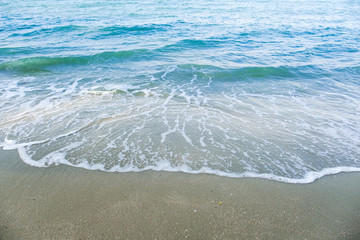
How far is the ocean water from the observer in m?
4.32

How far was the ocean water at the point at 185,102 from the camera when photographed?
4.32 meters

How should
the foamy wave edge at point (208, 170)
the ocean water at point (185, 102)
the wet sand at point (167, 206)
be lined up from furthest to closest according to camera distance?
1. the ocean water at point (185, 102)
2. the foamy wave edge at point (208, 170)
3. the wet sand at point (167, 206)

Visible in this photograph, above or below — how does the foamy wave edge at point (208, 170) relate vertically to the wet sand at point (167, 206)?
below

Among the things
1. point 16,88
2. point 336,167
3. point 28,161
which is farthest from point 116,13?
point 336,167

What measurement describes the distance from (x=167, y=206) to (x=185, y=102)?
164 inches

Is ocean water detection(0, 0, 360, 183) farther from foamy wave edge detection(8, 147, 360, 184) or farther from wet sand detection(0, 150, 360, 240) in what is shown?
wet sand detection(0, 150, 360, 240)

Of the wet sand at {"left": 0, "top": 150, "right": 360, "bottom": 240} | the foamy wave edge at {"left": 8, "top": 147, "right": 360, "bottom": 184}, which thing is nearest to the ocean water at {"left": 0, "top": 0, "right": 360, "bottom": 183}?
the foamy wave edge at {"left": 8, "top": 147, "right": 360, "bottom": 184}

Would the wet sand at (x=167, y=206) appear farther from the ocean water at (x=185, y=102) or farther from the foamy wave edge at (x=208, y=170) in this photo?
the ocean water at (x=185, y=102)

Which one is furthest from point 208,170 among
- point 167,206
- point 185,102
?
point 185,102

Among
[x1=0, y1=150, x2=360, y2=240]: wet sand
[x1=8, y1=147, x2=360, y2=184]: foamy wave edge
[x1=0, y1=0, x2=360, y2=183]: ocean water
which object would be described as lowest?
[x1=0, y1=0, x2=360, y2=183]: ocean water

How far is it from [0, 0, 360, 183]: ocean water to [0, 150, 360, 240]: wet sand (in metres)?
0.29

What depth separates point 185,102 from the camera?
275 inches

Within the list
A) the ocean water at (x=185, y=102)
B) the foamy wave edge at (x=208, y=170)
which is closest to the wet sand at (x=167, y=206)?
the foamy wave edge at (x=208, y=170)

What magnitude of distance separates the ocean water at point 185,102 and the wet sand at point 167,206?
0.29 meters
